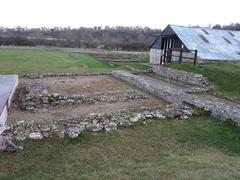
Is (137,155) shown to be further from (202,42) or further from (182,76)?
(202,42)

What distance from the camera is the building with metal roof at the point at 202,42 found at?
25.1 meters

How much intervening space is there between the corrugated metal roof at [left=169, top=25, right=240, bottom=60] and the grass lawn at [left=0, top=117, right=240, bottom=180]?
1613cm

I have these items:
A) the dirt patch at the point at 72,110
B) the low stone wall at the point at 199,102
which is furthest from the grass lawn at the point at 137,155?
the dirt patch at the point at 72,110

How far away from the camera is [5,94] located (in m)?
12.3

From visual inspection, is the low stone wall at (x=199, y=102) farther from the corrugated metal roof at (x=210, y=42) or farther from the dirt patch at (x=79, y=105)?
the corrugated metal roof at (x=210, y=42)

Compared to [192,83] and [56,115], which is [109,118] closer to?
[56,115]

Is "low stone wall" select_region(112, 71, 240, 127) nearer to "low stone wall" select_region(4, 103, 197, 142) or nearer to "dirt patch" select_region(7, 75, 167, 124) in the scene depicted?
"dirt patch" select_region(7, 75, 167, 124)

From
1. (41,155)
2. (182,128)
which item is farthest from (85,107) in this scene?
(41,155)

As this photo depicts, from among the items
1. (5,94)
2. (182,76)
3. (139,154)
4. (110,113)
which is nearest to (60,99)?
(5,94)

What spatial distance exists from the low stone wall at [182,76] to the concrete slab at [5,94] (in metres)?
9.99

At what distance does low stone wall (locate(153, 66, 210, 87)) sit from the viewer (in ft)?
57.5

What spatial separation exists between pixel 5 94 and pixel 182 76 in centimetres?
1107

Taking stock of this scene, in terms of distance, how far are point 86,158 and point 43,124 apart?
2255mm

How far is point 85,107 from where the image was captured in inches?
496
